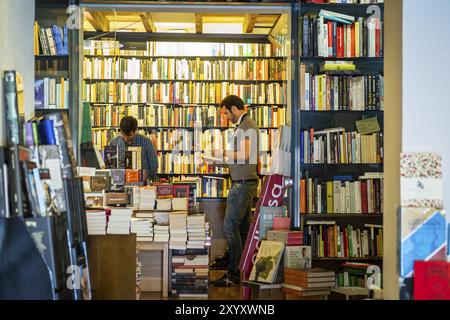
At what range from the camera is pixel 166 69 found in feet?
33.0

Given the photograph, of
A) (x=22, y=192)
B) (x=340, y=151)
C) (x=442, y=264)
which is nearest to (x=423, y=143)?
(x=442, y=264)

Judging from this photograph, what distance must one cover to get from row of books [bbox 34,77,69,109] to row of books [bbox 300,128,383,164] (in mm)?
2449

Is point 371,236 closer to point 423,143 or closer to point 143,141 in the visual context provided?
point 143,141

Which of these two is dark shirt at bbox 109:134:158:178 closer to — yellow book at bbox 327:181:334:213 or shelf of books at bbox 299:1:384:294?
shelf of books at bbox 299:1:384:294

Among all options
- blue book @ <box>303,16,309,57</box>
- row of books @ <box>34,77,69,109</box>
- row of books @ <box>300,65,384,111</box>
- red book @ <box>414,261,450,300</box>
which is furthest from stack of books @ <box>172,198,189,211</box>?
red book @ <box>414,261,450,300</box>

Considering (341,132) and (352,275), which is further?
(341,132)

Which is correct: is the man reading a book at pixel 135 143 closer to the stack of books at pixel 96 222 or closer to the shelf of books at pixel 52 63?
the shelf of books at pixel 52 63

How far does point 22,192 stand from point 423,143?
2.20 meters

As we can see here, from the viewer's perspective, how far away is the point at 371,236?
7633 millimetres

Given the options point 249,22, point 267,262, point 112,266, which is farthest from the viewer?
point 249,22

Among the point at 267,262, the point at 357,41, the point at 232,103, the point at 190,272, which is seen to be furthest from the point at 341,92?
the point at 190,272

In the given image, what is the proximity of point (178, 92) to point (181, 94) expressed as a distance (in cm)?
5

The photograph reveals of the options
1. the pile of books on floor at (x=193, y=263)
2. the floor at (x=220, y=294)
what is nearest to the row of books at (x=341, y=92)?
the pile of books on floor at (x=193, y=263)

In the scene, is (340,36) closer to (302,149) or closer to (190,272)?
(302,149)
